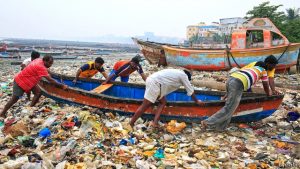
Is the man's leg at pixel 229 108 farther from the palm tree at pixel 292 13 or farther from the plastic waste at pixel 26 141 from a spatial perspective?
the palm tree at pixel 292 13

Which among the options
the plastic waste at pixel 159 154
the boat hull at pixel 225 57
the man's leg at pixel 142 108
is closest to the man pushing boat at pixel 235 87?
the man's leg at pixel 142 108

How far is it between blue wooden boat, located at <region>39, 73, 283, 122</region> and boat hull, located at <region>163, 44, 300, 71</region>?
25.9ft

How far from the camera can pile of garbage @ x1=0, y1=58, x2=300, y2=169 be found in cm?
420

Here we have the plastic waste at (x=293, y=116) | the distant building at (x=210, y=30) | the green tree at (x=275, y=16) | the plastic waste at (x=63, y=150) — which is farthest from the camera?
the distant building at (x=210, y=30)

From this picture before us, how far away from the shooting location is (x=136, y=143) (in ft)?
16.1

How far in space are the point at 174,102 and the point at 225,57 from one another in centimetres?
916

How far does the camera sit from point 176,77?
5.19 metres

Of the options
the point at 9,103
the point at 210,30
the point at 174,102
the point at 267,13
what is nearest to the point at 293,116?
the point at 174,102

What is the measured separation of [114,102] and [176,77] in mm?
1552

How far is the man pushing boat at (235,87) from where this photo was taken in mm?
5113

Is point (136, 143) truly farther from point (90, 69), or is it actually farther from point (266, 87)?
point (90, 69)

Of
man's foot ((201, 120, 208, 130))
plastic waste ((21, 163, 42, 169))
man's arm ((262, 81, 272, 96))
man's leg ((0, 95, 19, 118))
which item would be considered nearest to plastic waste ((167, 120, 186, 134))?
man's foot ((201, 120, 208, 130))

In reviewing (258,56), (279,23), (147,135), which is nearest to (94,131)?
(147,135)

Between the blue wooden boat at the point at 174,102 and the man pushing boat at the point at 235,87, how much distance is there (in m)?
0.21
